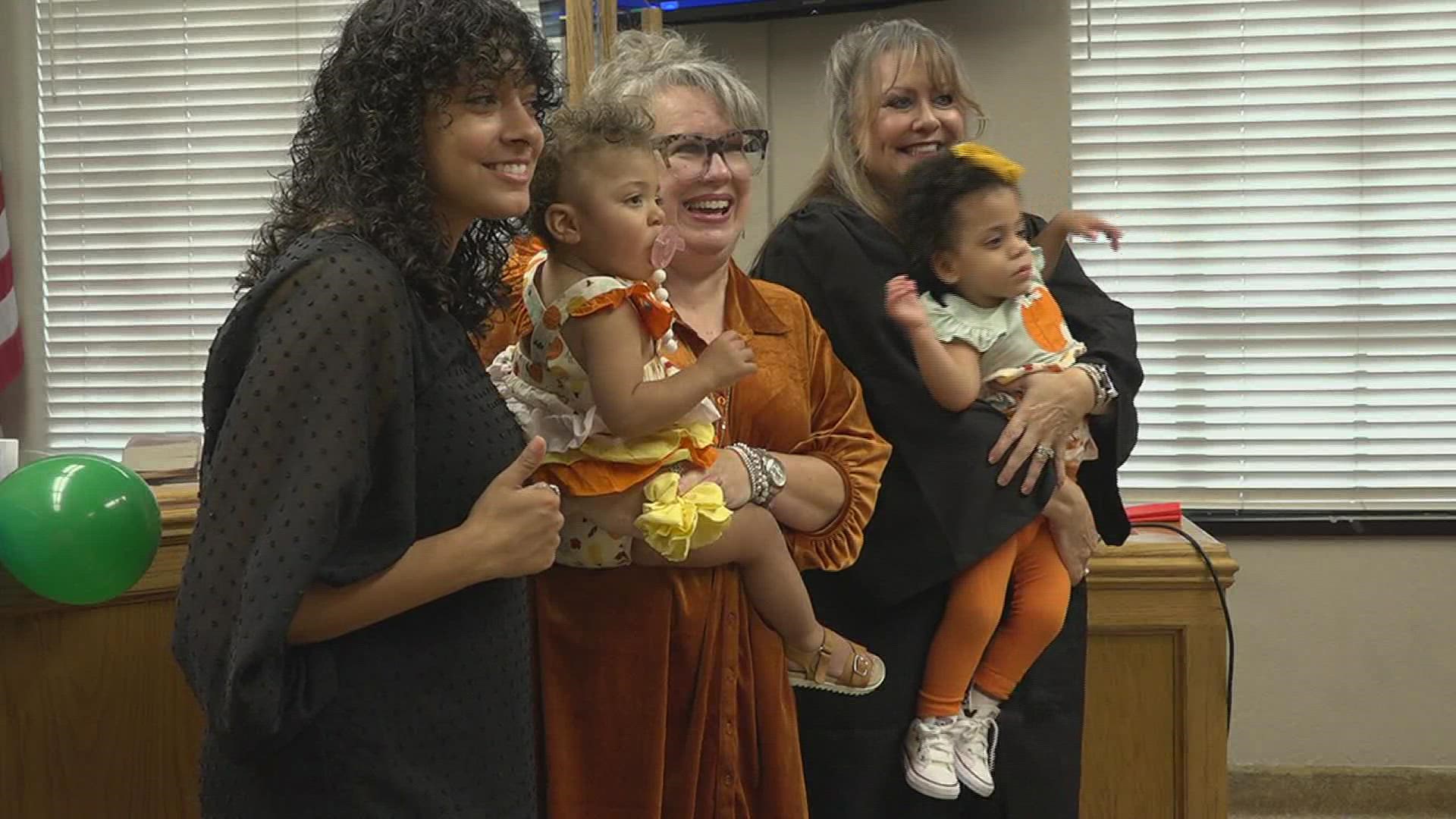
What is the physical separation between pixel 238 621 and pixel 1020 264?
1.33 meters

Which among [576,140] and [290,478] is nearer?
[290,478]

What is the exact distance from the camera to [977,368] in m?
2.22

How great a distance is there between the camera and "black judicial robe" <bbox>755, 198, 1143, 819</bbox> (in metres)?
2.19

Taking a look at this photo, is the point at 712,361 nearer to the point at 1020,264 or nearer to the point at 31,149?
the point at 1020,264

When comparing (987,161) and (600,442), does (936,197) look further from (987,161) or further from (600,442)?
(600,442)

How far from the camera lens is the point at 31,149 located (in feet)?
14.3

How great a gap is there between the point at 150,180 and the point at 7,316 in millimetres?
585

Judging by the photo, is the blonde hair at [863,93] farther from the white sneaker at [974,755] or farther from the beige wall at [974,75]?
the beige wall at [974,75]

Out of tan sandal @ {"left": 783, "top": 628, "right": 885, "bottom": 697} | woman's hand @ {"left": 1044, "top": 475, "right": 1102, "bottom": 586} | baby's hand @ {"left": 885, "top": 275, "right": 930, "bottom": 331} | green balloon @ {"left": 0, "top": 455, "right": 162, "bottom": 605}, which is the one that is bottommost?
tan sandal @ {"left": 783, "top": 628, "right": 885, "bottom": 697}

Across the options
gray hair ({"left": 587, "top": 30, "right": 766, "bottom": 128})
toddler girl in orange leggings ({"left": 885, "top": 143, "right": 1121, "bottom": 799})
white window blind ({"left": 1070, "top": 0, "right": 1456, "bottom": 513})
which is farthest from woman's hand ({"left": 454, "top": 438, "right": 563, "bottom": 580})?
white window blind ({"left": 1070, "top": 0, "right": 1456, "bottom": 513})

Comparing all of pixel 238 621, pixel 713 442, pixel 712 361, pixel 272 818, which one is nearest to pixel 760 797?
pixel 713 442

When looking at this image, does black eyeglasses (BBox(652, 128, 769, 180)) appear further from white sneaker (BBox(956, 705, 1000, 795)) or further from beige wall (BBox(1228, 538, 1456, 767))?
beige wall (BBox(1228, 538, 1456, 767))

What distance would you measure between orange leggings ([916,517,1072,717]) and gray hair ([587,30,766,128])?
76 cm

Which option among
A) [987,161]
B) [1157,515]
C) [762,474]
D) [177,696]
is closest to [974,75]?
[1157,515]
